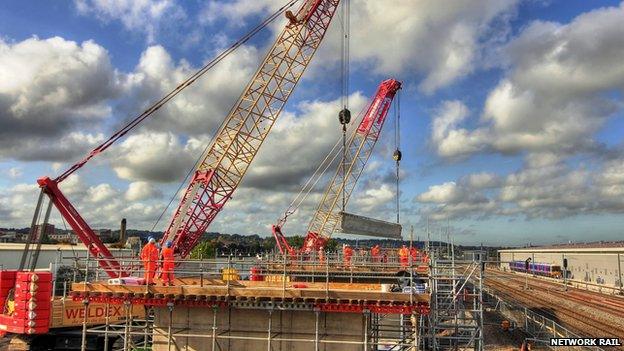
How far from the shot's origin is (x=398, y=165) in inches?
2697

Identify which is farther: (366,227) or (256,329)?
(366,227)

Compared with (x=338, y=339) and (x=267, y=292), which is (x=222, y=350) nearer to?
(x=267, y=292)

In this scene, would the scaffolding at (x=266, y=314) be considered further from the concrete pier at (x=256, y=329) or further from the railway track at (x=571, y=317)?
the railway track at (x=571, y=317)

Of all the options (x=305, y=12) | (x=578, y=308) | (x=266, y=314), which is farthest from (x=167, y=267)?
(x=578, y=308)

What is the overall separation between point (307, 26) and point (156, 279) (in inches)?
1360

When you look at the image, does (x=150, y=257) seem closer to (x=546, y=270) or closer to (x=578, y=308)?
(x=578, y=308)

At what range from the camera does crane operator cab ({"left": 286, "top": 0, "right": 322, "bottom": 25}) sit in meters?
48.7

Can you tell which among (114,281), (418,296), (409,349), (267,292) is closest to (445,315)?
(409,349)

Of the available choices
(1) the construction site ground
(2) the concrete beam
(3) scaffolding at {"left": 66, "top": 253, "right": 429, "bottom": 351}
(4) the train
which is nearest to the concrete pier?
(3) scaffolding at {"left": 66, "top": 253, "right": 429, "bottom": 351}

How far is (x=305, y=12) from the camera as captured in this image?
49031 millimetres

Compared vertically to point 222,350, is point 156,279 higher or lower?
higher

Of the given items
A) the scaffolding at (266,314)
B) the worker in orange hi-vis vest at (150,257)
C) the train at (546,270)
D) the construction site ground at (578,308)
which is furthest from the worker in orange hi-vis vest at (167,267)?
the train at (546,270)

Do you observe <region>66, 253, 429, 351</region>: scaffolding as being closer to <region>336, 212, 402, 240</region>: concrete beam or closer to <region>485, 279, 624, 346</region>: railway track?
<region>485, 279, 624, 346</region>: railway track

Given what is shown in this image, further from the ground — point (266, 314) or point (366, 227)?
point (366, 227)
